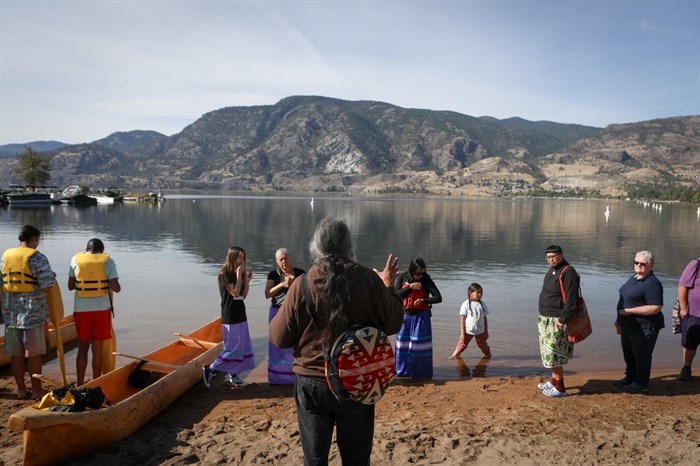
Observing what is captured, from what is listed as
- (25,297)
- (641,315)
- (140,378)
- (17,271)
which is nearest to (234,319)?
(140,378)

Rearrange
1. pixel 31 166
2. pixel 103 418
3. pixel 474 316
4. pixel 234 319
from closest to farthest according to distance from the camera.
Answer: pixel 103 418 < pixel 234 319 < pixel 474 316 < pixel 31 166

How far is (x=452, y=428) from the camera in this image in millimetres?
5875

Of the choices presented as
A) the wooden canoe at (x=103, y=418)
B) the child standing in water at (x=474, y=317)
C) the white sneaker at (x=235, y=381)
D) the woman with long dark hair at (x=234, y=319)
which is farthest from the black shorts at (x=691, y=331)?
the wooden canoe at (x=103, y=418)

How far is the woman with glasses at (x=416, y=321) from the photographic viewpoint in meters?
7.55

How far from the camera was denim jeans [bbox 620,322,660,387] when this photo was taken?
→ 6.82 meters

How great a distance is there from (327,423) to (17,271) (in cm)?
525

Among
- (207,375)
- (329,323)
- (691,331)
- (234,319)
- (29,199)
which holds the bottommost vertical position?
(207,375)

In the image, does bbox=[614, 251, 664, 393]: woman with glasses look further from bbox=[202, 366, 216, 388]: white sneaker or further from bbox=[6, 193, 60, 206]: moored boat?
bbox=[6, 193, 60, 206]: moored boat

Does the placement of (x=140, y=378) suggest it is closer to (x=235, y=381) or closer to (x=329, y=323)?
(x=235, y=381)

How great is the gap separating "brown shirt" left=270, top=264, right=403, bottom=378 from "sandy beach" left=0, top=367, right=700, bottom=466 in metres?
2.36

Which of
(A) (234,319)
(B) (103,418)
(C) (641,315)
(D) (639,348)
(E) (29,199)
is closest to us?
(B) (103,418)

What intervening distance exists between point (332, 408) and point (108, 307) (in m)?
4.96

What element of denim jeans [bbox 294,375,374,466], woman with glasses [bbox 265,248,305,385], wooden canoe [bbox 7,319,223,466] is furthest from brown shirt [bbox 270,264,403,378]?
woman with glasses [bbox 265,248,305,385]

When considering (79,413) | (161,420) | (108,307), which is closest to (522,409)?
(161,420)
